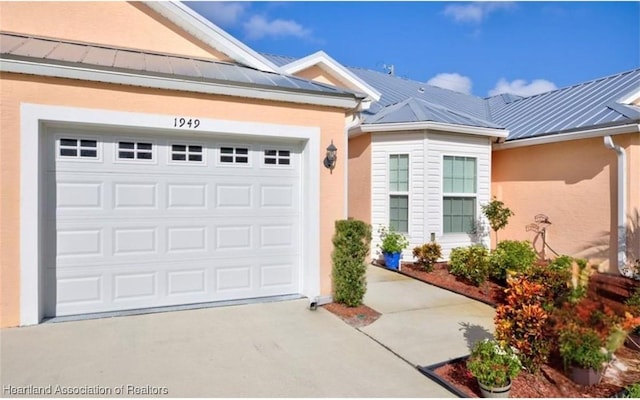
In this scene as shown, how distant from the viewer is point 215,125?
566cm

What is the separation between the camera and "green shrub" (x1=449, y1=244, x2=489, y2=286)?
24.8 ft

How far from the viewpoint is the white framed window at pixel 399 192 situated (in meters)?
9.45

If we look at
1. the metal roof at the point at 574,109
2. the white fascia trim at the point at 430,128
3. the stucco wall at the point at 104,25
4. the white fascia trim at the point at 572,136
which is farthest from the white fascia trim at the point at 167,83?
the metal roof at the point at 574,109

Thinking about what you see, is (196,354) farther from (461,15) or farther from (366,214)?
(461,15)

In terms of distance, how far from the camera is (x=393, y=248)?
8.95 metres

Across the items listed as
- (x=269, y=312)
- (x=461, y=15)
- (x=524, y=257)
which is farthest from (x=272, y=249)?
(x=461, y=15)

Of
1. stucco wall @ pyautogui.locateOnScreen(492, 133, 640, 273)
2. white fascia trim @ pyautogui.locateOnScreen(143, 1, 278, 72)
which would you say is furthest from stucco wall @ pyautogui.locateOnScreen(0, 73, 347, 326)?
stucco wall @ pyautogui.locateOnScreen(492, 133, 640, 273)

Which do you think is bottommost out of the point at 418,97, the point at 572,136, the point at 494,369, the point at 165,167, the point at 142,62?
the point at 494,369

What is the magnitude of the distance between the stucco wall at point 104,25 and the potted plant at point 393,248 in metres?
5.36

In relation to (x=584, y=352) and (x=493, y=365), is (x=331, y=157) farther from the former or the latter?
(x=584, y=352)

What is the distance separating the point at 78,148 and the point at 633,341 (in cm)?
765

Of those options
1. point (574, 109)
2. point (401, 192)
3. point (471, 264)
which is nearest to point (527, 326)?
point (471, 264)

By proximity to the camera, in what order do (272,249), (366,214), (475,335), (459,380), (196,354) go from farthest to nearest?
A: (366,214), (272,249), (475,335), (196,354), (459,380)

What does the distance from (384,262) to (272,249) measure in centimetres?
393
